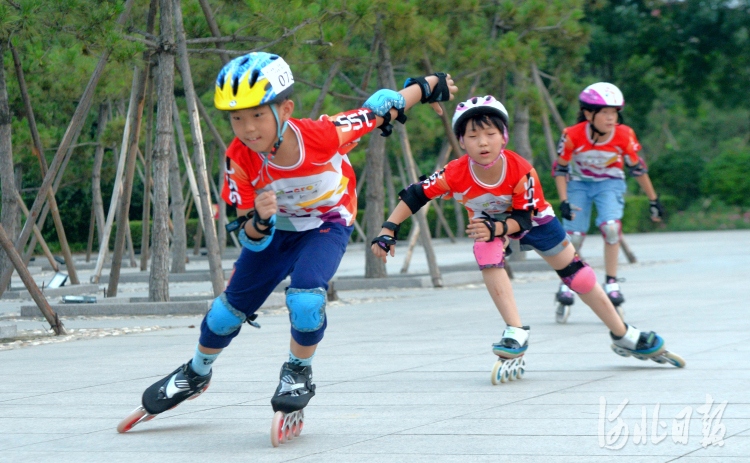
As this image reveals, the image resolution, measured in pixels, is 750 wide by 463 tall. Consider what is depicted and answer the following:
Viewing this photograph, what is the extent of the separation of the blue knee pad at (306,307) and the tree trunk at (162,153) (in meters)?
6.19

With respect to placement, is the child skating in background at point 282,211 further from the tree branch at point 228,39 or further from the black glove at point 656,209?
the tree branch at point 228,39

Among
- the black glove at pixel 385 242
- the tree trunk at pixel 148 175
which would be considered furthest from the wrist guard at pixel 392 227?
the tree trunk at pixel 148 175

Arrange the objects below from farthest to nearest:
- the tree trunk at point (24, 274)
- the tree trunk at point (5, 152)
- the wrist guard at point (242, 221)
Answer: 1. the tree trunk at point (5, 152)
2. the tree trunk at point (24, 274)
3. the wrist guard at point (242, 221)

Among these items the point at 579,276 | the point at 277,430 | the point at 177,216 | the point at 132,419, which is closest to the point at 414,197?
the point at 579,276

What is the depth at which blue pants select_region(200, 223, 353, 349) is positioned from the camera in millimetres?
4031

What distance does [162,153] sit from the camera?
32.2 feet

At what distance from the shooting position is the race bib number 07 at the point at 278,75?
3.86 metres

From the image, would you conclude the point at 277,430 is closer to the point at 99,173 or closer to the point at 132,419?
the point at 132,419

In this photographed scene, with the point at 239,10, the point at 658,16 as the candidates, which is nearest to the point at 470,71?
the point at 239,10

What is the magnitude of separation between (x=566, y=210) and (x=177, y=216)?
26.1 ft

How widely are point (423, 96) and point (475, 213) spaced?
115cm

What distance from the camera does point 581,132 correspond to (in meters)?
8.21

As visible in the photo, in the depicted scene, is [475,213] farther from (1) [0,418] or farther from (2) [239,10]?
(2) [239,10]

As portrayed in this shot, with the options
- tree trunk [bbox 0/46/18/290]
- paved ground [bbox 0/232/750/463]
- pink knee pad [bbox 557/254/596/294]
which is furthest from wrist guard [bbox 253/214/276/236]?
tree trunk [bbox 0/46/18/290]
